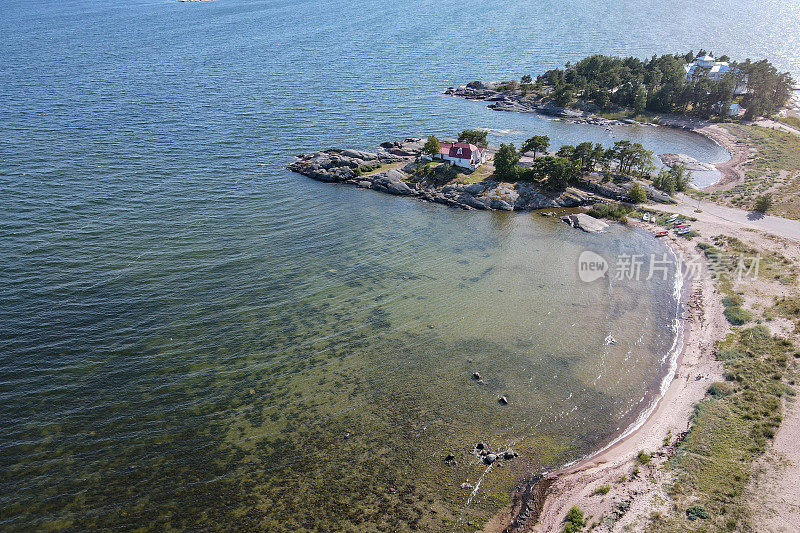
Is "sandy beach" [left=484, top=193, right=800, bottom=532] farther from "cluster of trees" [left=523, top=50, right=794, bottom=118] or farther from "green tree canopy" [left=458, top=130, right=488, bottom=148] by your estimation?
"cluster of trees" [left=523, top=50, right=794, bottom=118]

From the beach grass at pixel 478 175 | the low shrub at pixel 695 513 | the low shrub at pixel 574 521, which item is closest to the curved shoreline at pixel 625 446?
the low shrub at pixel 574 521

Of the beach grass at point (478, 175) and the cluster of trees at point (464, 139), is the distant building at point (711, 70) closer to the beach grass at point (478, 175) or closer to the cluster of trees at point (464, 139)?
the cluster of trees at point (464, 139)

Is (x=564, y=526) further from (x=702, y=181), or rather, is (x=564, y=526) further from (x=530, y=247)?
(x=702, y=181)

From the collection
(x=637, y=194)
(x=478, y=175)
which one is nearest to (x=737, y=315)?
(x=637, y=194)

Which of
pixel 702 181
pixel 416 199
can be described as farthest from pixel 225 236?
pixel 702 181

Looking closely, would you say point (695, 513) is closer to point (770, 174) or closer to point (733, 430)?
point (733, 430)
